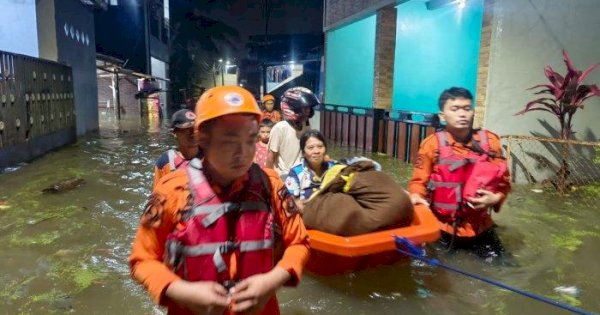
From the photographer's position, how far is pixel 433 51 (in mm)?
12805

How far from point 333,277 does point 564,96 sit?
516 cm

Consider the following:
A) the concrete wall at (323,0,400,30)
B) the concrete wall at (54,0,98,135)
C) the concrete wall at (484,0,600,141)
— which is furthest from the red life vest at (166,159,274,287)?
the concrete wall at (54,0,98,135)

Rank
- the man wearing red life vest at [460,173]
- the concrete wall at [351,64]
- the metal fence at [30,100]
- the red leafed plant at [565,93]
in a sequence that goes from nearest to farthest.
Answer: the man wearing red life vest at [460,173] < the red leafed plant at [565,93] < the metal fence at [30,100] < the concrete wall at [351,64]

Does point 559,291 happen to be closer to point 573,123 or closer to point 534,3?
point 573,123

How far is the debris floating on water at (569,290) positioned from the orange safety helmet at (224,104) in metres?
3.27

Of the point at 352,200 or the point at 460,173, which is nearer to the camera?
the point at 352,200

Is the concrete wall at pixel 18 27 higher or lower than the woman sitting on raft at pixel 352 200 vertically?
higher

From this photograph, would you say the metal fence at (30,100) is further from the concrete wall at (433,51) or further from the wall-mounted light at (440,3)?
the wall-mounted light at (440,3)

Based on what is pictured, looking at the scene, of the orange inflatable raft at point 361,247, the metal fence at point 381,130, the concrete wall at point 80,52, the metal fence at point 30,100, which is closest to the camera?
the orange inflatable raft at point 361,247

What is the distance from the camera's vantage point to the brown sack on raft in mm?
3289

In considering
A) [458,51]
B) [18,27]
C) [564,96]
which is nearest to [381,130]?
A: [458,51]

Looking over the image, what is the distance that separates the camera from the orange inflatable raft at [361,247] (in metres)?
3.09

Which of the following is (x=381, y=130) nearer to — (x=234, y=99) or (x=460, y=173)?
(x=460, y=173)

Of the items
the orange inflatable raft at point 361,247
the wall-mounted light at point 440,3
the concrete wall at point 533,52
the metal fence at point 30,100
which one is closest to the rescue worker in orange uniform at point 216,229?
the orange inflatable raft at point 361,247
